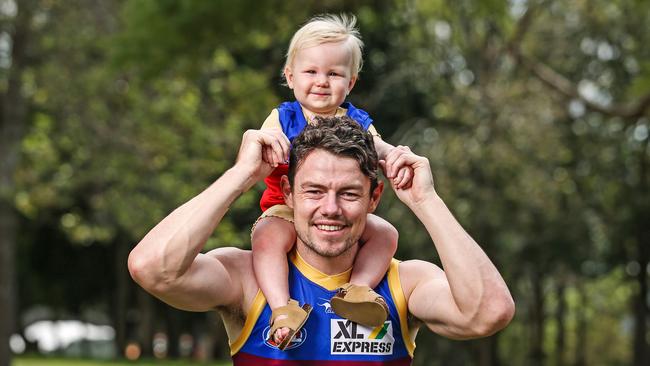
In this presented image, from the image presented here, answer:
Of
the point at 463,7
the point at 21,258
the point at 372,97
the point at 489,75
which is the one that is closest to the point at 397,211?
the point at 372,97

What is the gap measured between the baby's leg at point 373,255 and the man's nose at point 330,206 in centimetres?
39

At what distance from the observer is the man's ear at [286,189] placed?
4.80 meters

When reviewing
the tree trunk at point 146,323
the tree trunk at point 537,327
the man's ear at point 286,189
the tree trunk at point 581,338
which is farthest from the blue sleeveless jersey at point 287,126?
the tree trunk at point 581,338

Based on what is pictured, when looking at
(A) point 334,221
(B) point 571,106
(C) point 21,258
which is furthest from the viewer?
(C) point 21,258

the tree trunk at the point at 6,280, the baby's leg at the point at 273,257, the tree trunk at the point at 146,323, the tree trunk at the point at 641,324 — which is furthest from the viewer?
the tree trunk at the point at 146,323

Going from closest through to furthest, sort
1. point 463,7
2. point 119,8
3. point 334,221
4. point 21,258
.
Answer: point 334,221, point 463,7, point 119,8, point 21,258

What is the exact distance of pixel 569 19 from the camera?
33.4 metres

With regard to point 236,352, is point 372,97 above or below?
above

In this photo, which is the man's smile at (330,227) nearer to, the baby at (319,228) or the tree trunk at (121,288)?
the baby at (319,228)

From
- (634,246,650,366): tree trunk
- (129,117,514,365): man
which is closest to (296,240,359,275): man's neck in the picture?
(129,117,514,365): man

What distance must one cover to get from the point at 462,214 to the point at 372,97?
3.91 meters

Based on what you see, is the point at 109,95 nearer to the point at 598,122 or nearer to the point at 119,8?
the point at 119,8

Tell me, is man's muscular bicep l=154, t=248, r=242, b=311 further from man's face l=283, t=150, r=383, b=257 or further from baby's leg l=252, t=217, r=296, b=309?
man's face l=283, t=150, r=383, b=257

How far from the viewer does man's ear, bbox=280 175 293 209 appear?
189 inches
